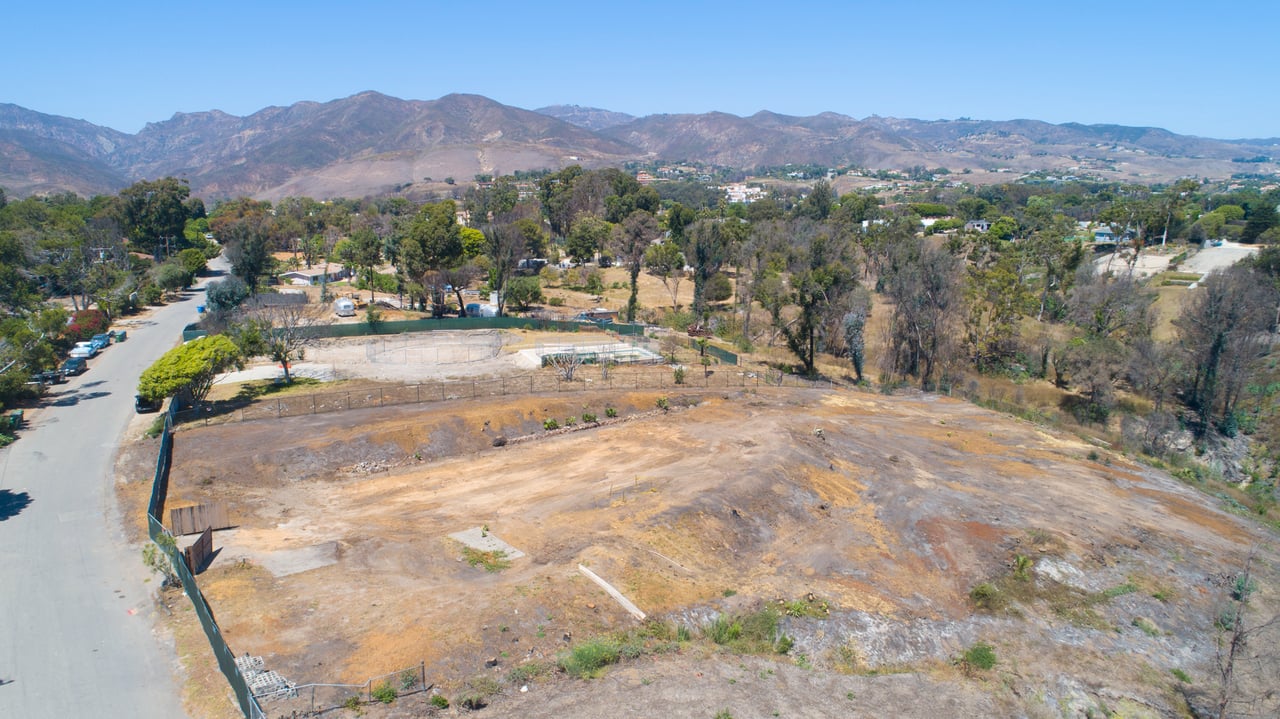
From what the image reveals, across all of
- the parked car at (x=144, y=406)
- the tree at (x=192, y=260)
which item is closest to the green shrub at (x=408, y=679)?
the parked car at (x=144, y=406)

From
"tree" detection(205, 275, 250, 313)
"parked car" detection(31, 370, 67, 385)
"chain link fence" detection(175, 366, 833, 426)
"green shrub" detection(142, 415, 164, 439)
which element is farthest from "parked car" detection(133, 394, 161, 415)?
"tree" detection(205, 275, 250, 313)

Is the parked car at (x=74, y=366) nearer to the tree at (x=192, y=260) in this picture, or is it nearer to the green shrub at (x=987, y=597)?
the tree at (x=192, y=260)

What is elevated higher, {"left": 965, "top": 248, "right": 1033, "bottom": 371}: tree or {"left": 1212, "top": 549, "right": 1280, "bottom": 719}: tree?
{"left": 965, "top": 248, "right": 1033, "bottom": 371}: tree

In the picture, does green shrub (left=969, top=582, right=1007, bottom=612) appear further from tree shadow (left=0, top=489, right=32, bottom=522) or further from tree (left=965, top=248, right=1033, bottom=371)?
tree (left=965, top=248, right=1033, bottom=371)

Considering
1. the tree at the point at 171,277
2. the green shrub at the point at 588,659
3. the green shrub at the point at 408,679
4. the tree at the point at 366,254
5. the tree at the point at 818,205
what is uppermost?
the tree at the point at 818,205

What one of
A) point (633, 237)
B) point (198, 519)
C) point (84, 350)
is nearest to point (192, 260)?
point (84, 350)

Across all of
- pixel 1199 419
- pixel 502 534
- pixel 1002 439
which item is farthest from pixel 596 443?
pixel 1199 419

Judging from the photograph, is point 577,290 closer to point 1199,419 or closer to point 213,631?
point 1199,419

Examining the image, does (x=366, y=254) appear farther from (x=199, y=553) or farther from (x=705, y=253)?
(x=199, y=553)
